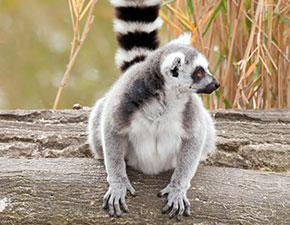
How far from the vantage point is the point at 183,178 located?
253cm

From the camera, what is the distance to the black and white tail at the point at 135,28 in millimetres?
3223

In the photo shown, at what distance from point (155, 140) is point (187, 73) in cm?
49

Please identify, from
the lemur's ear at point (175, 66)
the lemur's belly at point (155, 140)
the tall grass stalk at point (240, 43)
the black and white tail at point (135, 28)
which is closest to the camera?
the lemur's ear at point (175, 66)

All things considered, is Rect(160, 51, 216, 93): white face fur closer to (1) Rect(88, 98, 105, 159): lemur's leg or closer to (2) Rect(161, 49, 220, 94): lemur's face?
(2) Rect(161, 49, 220, 94): lemur's face

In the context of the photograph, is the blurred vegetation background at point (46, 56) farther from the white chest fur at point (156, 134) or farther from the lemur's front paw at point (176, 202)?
the lemur's front paw at point (176, 202)

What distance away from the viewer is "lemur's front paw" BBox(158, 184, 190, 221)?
7.93 feet

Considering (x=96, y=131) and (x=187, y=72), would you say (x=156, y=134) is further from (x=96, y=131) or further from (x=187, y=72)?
(x=96, y=131)

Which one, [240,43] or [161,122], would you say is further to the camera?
[240,43]

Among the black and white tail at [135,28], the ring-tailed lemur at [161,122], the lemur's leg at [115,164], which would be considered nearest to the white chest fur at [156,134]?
the ring-tailed lemur at [161,122]

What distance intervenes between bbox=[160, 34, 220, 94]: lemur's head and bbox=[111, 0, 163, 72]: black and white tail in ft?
2.57

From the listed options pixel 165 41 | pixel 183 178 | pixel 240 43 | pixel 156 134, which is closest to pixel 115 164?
pixel 156 134

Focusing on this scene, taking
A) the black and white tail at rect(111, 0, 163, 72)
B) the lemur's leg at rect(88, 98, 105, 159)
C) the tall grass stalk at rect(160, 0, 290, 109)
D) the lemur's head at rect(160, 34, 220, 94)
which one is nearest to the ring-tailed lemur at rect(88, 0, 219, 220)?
the lemur's head at rect(160, 34, 220, 94)

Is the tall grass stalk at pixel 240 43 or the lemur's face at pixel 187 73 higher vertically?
the lemur's face at pixel 187 73

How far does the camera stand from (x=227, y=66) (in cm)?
404
